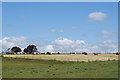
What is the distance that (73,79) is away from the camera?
2712cm

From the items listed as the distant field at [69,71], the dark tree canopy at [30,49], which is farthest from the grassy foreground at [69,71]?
the dark tree canopy at [30,49]

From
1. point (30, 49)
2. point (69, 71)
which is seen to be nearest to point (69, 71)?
point (69, 71)

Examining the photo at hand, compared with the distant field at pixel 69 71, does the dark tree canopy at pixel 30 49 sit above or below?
above

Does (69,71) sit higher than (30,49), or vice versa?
(30,49)

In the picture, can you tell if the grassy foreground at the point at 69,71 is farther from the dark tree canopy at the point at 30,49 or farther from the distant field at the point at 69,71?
the dark tree canopy at the point at 30,49

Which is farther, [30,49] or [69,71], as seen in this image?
[30,49]

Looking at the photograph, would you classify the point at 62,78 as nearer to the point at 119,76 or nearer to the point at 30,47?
the point at 119,76

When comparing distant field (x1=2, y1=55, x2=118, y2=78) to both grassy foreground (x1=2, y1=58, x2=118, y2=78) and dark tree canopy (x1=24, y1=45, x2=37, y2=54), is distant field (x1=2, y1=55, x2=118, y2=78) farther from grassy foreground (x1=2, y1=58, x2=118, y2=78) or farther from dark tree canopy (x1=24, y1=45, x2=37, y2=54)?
dark tree canopy (x1=24, y1=45, x2=37, y2=54)

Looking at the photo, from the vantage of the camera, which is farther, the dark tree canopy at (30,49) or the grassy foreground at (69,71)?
the dark tree canopy at (30,49)

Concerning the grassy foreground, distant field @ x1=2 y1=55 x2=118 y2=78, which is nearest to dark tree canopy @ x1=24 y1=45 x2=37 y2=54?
distant field @ x1=2 y1=55 x2=118 y2=78

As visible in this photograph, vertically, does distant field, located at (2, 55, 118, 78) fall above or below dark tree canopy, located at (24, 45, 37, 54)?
below

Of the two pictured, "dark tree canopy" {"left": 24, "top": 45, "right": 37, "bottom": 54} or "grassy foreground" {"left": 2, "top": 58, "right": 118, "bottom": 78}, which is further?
"dark tree canopy" {"left": 24, "top": 45, "right": 37, "bottom": 54}

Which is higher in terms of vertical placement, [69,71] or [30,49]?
[30,49]

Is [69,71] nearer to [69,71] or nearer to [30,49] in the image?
[69,71]
